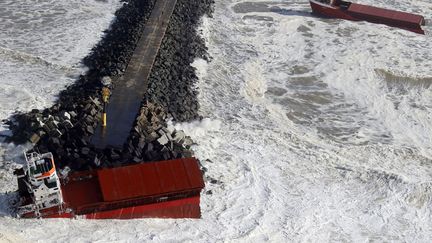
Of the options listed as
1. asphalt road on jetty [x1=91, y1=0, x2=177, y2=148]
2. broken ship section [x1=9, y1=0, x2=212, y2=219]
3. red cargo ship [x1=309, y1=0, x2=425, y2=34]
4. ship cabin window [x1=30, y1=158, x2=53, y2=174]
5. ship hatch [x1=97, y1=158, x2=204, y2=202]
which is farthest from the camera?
red cargo ship [x1=309, y1=0, x2=425, y2=34]

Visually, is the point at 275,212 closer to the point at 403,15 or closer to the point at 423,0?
the point at 403,15

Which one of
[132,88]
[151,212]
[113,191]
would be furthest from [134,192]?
[132,88]

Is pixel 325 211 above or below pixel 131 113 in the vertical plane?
below

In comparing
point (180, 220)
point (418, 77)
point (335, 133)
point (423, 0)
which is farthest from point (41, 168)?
point (423, 0)

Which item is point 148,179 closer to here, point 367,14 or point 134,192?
point 134,192

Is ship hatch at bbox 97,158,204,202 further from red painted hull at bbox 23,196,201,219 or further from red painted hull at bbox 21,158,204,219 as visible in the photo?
red painted hull at bbox 23,196,201,219

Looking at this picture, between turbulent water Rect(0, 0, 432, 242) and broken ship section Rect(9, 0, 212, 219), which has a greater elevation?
broken ship section Rect(9, 0, 212, 219)

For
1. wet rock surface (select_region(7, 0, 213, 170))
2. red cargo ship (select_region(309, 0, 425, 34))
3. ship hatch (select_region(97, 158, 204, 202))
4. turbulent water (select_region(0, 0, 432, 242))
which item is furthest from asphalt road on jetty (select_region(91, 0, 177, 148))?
red cargo ship (select_region(309, 0, 425, 34))
